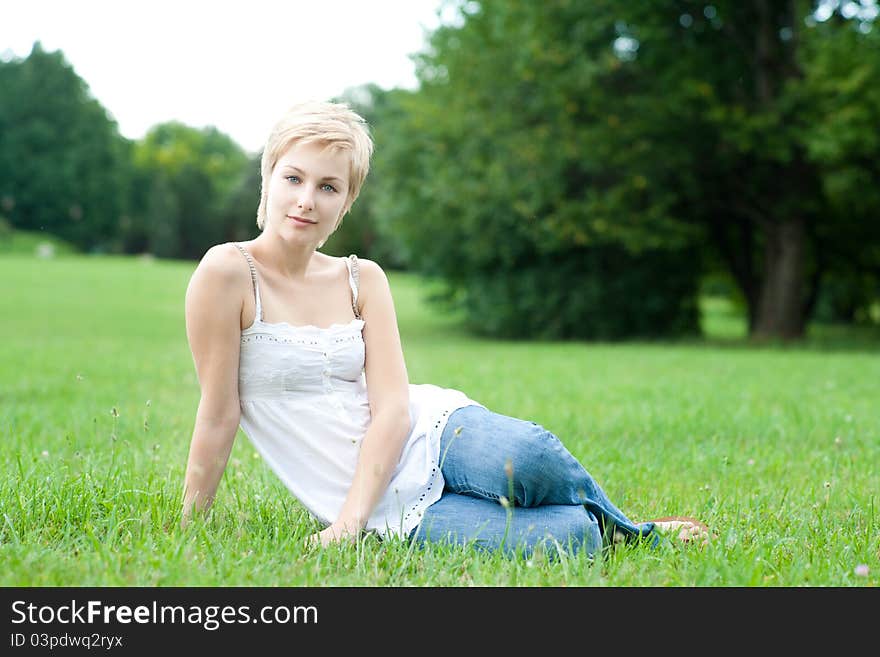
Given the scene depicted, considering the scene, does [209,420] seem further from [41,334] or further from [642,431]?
[41,334]

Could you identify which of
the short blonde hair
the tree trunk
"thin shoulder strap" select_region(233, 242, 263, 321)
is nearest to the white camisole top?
"thin shoulder strap" select_region(233, 242, 263, 321)

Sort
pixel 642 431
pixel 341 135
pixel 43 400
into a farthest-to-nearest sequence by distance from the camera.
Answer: pixel 43 400 < pixel 642 431 < pixel 341 135

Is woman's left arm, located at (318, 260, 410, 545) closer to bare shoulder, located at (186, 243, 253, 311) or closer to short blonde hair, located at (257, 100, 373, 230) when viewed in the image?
short blonde hair, located at (257, 100, 373, 230)

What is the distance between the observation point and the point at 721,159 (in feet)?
58.4

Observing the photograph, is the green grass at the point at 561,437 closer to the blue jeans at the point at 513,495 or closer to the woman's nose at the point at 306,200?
the blue jeans at the point at 513,495

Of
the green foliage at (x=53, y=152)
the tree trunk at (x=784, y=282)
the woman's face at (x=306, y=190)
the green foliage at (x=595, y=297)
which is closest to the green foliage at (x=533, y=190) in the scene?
the green foliage at (x=595, y=297)

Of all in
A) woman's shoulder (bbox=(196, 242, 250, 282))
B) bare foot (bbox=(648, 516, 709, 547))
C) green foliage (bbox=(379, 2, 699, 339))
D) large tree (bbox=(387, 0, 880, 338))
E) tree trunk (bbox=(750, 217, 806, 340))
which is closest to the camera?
woman's shoulder (bbox=(196, 242, 250, 282))

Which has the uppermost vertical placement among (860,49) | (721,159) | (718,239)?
(860,49)

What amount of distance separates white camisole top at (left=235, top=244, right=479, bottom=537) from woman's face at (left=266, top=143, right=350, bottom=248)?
0.20 metres

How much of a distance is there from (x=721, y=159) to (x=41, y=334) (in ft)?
43.0

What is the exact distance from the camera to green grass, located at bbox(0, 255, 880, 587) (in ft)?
9.66

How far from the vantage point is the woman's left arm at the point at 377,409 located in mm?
3258

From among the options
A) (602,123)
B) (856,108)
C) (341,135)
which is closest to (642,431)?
(341,135)

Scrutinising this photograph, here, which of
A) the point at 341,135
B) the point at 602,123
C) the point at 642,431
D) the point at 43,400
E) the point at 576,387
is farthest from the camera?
the point at 602,123
